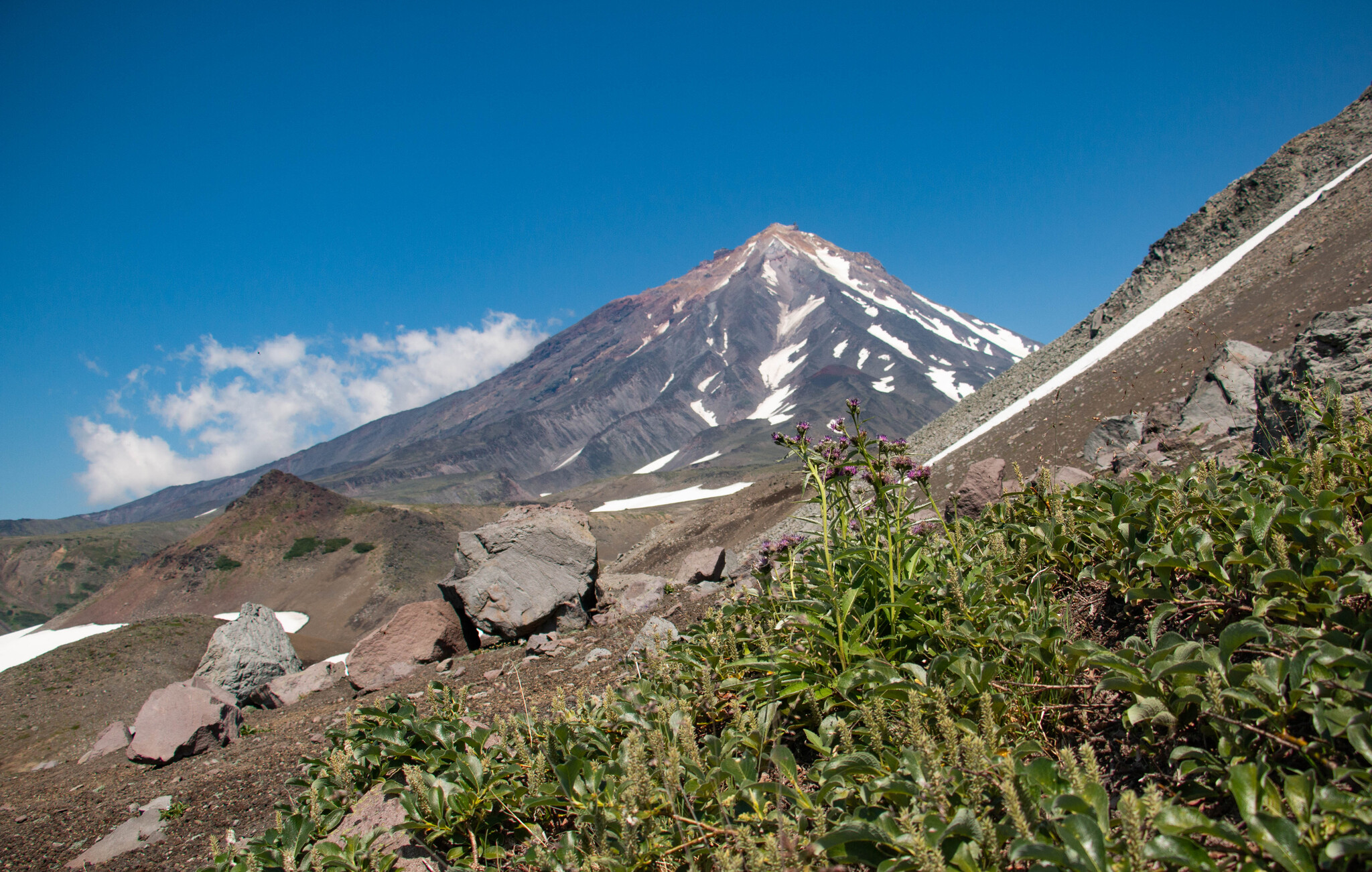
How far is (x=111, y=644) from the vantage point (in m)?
15.8

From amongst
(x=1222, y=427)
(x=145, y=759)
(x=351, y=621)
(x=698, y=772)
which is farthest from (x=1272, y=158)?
(x=351, y=621)

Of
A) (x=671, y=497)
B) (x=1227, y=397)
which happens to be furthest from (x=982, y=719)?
(x=671, y=497)

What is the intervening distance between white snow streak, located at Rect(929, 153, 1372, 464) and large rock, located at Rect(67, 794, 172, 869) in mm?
18547

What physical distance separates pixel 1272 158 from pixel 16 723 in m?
45.1

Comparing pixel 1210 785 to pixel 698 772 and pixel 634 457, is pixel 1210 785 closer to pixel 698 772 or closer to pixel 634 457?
pixel 698 772

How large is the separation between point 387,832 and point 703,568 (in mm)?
7829

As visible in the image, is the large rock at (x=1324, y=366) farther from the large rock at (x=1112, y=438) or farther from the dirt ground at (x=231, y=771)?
the dirt ground at (x=231, y=771)

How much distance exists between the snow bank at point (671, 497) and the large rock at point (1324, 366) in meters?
81.4

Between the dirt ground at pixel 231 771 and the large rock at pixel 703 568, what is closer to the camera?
the dirt ground at pixel 231 771

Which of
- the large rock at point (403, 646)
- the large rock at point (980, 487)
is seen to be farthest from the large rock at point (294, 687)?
the large rock at point (980, 487)

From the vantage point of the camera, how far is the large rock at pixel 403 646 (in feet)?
26.7

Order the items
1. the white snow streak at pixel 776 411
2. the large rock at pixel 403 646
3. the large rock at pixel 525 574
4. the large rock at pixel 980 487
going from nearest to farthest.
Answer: the large rock at pixel 980 487 → the large rock at pixel 403 646 → the large rock at pixel 525 574 → the white snow streak at pixel 776 411

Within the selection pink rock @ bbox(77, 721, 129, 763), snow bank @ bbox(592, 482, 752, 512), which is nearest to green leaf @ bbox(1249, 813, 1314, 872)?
pink rock @ bbox(77, 721, 129, 763)

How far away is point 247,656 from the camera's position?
13047 millimetres
